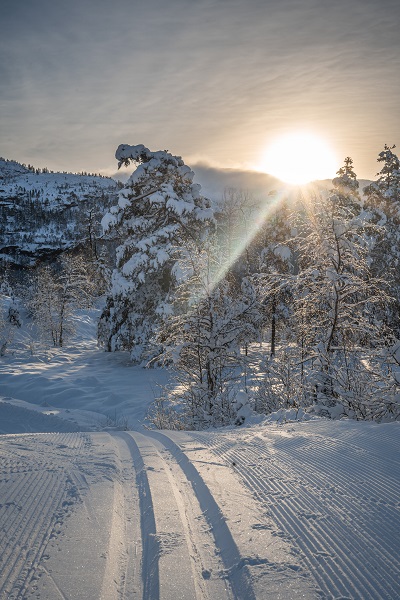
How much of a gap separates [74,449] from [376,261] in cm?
2470

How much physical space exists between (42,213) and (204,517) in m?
148

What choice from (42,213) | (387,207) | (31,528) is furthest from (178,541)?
(42,213)

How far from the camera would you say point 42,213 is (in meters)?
136

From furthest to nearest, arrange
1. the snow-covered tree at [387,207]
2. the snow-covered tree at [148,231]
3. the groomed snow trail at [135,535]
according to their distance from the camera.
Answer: the snow-covered tree at [387,207], the snow-covered tree at [148,231], the groomed snow trail at [135,535]

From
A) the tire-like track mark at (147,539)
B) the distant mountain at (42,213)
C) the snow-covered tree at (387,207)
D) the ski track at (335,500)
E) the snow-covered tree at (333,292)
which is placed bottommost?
the tire-like track mark at (147,539)

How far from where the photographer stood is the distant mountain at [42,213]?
297 feet

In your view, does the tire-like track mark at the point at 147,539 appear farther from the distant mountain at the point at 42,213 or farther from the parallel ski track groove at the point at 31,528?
the distant mountain at the point at 42,213

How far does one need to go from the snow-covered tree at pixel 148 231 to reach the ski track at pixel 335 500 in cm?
1515

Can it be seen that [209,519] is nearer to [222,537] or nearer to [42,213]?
[222,537]

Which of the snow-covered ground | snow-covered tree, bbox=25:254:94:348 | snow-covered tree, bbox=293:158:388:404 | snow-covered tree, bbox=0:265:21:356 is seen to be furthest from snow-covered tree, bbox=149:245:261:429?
snow-covered tree, bbox=0:265:21:356

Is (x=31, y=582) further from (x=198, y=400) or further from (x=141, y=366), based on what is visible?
(x=141, y=366)

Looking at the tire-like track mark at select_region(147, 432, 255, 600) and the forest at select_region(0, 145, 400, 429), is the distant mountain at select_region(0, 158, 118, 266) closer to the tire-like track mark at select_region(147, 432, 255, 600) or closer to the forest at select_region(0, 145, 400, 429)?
the forest at select_region(0, 145, 400, 429)

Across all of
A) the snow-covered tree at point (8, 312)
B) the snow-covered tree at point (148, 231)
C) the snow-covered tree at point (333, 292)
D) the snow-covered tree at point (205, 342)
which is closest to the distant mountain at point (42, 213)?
the snow-covered tree at point (8, 312)

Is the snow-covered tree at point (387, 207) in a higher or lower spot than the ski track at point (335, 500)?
higher
